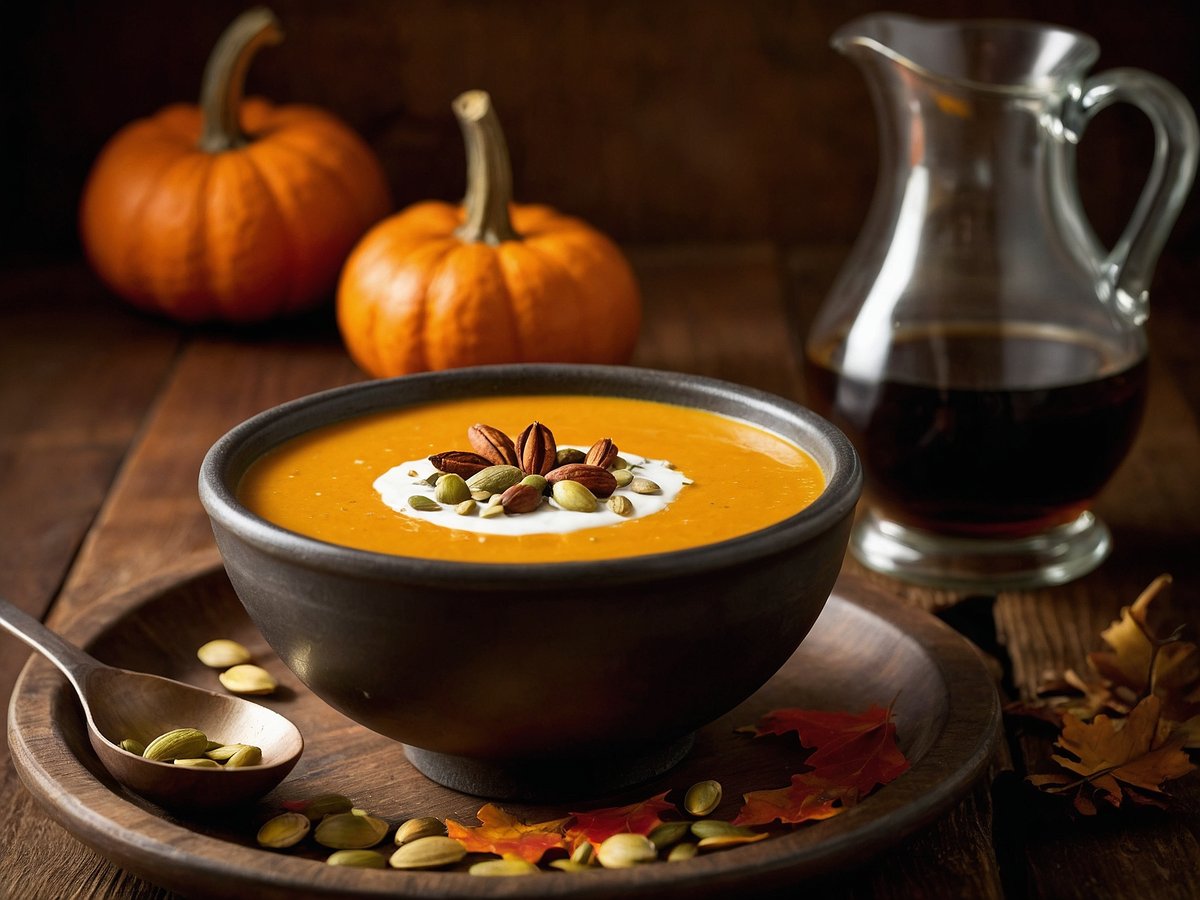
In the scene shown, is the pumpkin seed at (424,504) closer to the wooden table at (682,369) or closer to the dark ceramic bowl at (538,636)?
the dark ceramic bowl at (538,636)

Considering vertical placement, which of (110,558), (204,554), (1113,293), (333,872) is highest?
(1113,293)

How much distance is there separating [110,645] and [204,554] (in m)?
0.16

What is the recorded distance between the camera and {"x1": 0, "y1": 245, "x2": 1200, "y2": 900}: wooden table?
95 centimetres

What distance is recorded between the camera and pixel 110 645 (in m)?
1.14

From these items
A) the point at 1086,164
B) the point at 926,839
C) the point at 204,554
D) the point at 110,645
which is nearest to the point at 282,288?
the point at 204,554

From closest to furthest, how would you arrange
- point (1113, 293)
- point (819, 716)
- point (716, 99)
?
point (819, 716), point (1113, 293), point (716, 99)

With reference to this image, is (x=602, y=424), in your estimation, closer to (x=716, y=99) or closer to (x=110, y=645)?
(x=110, y=645)

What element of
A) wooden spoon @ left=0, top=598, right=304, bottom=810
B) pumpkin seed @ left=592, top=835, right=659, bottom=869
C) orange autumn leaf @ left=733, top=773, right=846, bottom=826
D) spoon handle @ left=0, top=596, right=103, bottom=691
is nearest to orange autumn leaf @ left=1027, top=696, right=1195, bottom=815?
orange autumn leaf @ left=733, top=773, right=846, bottom=826

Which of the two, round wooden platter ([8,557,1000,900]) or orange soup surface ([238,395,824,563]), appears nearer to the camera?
round wooden platter ([8,557,1000,900])

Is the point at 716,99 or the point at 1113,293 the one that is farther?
the point at 716,99

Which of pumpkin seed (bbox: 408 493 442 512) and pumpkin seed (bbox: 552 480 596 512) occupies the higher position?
pumpkin seed (bbox: 552 480 596 512)

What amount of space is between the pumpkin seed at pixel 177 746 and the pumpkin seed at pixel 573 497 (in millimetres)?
289

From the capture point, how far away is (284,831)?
3.02 feet

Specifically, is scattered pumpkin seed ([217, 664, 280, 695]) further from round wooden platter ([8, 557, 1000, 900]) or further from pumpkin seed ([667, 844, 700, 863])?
pumpkin seed ([667, 844, 700, 863])
